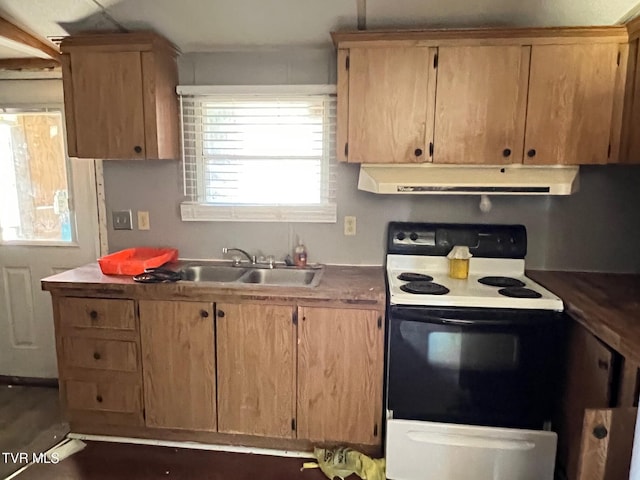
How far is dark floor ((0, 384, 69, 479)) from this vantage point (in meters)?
2.34

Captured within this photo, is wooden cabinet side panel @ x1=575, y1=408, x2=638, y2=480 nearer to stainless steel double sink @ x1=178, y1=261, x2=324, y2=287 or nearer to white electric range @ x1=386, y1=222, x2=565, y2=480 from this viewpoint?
white electric range @ x1=386, y1=222, x2=565, y2=480

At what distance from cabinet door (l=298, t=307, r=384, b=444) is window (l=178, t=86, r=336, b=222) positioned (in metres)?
0.74

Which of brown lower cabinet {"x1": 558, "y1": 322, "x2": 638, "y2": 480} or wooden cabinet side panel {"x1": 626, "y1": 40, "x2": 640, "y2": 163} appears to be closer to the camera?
brown lower cabinet {"x1": 558, "y1": 322, "x2": 638, "y2": 480}

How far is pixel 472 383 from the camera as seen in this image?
6.60ft

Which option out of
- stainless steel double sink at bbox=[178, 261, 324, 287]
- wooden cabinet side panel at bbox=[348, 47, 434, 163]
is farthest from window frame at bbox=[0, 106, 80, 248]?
wooden cabinet side panel at bbox=[348, 47, 434, 163]

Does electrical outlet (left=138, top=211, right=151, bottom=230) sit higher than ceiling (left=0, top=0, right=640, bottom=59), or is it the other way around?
ceiling (left=0, top=0, right=640, bottom=59)

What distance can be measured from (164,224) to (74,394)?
1062 mm

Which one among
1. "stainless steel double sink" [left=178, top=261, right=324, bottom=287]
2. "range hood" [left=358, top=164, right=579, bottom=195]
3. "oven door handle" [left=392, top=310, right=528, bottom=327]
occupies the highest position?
"range hood" [left=358, top=164, right=579, bottom=195]

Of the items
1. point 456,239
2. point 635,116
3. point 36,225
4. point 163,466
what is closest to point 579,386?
point 456,239

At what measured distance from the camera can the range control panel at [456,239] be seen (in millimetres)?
2473

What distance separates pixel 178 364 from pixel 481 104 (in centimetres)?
201

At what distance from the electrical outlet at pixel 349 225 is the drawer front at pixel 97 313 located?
1241 mm

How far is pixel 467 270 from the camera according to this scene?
2398mm

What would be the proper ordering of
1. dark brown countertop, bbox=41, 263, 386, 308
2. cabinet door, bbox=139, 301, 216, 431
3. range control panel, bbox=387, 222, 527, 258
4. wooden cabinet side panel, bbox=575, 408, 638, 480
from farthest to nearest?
range control panel, bbox=387, 222, 527, 258 < cabinet door, bbox=139, 301, 216, 431 < dark brown countertop, bbox=41, 263, 386, 308 < wooden cabinet side panel, bbox=575, 408, 638, 480
